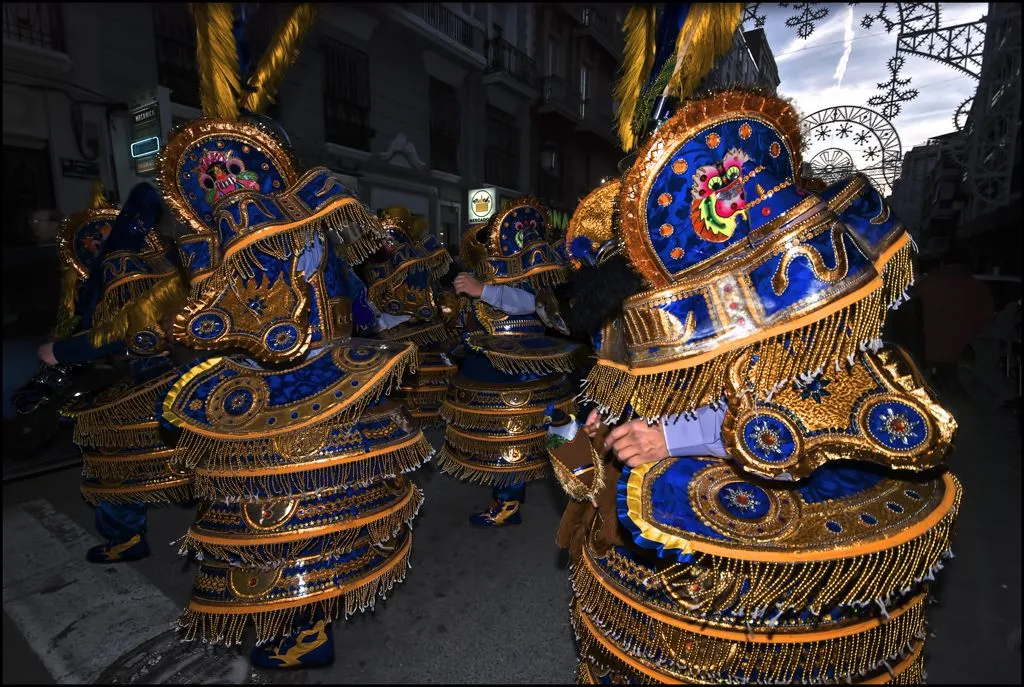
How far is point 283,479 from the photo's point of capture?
6.42ft

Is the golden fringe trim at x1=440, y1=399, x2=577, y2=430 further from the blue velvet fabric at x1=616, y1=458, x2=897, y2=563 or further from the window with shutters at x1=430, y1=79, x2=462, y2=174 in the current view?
the window with shutters at x1=430, y1=79, x2=462, y2=174

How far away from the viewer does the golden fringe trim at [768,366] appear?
985 mm

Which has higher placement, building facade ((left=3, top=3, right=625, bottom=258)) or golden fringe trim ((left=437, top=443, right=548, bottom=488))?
building facade ((left=3, top=3, right=625, bottom=258))

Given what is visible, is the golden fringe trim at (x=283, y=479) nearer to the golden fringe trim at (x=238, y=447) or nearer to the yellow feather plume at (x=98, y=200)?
the golden fringe trim at (x=238, y=447)

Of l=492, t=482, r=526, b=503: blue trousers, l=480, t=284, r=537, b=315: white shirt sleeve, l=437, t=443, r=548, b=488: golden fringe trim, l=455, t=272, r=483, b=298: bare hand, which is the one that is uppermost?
l=455, t=272, r=483, b=298: bare hand

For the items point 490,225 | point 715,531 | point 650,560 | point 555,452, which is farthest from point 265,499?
point 490,225

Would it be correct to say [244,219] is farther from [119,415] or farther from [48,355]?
[119,415]

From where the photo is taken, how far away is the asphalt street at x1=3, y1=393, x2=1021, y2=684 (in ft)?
7.50

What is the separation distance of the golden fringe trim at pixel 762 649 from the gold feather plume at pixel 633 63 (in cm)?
148

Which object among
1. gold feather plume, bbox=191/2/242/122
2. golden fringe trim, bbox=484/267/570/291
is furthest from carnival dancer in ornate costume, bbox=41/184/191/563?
golden fringe trim, bbox=484/267/570/291

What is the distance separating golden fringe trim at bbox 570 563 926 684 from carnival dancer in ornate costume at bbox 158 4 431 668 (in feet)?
4.09

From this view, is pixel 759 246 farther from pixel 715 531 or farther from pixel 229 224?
pixel 229 224

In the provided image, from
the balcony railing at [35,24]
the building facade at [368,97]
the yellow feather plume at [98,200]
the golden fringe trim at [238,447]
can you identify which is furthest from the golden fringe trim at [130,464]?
the balcony railing at [35,24]

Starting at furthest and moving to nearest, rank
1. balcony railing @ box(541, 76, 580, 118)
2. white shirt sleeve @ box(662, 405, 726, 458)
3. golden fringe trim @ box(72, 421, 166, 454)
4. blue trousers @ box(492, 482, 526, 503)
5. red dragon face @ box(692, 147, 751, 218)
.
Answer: balcony railing @ box(541, 76, 580, 118), blue trousers @ box(492, 482, 526, 503), golden fringe trim @ box(72, 421, 166, 454), white shirt sleeve @ box(662, 405, 726, 458), red dragon face @ box(692, 147, 751, 218)
